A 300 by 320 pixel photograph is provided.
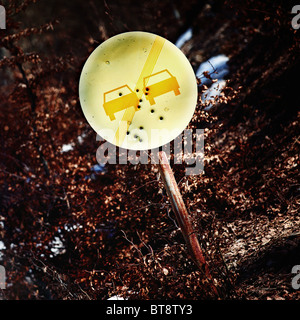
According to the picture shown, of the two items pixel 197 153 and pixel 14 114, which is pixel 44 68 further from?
pixel 197 153

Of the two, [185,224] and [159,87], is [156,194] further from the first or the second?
[159,87]

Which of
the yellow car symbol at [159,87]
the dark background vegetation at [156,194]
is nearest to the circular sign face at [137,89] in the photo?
the yellow car symbol at [159,87]

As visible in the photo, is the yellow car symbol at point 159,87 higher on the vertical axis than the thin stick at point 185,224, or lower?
higher

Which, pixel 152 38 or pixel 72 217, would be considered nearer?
pixel 152 38

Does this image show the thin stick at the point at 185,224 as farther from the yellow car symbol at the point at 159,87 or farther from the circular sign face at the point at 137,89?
the yellow car symbol at the point at 159,87

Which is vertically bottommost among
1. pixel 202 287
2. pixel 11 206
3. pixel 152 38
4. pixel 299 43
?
pixel 202 287

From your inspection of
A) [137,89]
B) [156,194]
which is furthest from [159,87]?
[156,194]

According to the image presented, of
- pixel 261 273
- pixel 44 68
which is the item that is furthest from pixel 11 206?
pixel 261 273
